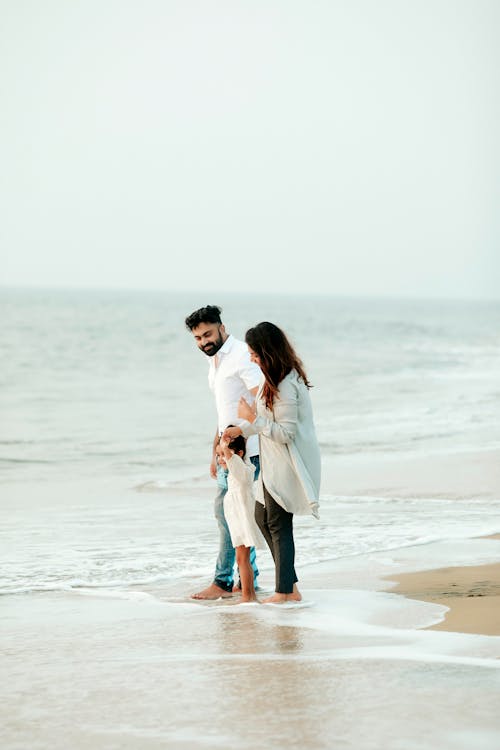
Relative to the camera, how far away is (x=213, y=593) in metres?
6.24

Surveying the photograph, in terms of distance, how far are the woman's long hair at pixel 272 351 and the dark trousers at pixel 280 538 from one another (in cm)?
61

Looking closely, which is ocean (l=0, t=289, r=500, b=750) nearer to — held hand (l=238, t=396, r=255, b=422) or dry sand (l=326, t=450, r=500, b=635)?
dry sand (l=326, t=450, r=500, b=635)

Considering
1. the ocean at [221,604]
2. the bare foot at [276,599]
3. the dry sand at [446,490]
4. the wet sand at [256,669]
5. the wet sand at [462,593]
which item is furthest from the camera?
the bare foot at [276,599]

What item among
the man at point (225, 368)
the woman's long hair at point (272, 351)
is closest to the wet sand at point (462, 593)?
the man at point (225, 368)

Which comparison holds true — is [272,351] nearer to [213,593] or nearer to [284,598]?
[284,598]

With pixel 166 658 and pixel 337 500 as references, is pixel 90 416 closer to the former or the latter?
pixel 337 500

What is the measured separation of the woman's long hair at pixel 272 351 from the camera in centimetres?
562

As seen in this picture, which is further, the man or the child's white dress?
the man

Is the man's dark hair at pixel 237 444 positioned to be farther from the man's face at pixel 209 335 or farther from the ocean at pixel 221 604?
the ocean at pixel 221 604

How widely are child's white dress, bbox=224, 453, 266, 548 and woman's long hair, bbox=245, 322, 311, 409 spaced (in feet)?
1.67

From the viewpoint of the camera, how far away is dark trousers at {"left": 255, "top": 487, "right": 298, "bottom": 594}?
583 cm

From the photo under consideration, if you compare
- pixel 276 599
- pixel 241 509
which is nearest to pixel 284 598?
pixel 276 599

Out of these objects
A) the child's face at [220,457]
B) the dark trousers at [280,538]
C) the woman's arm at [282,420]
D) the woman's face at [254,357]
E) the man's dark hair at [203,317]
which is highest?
the man's dark hair at [203,317]

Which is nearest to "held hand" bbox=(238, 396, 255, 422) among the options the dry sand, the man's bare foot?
the man's bare foot
